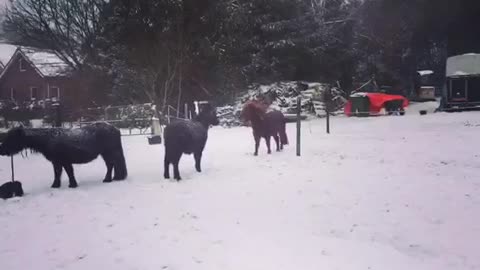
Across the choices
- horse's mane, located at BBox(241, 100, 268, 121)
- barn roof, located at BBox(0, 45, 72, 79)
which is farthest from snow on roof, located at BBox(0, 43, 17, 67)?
horse's mane, located at BBox(241, 100, 268, 121)

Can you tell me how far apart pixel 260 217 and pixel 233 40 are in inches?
882

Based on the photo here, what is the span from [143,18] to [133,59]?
245cm

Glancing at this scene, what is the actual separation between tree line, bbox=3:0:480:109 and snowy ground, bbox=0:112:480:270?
15.2m

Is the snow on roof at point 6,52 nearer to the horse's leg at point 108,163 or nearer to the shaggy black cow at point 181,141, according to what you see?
the horse's leg at point 108,163

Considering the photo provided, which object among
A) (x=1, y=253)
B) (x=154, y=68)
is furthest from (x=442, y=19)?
(x=1, y=253)

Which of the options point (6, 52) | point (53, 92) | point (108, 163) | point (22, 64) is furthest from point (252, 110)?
point (6, 52)

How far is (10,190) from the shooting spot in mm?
7219

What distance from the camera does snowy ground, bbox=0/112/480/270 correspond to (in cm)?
435

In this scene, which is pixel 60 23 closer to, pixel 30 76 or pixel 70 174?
pixel 30 76

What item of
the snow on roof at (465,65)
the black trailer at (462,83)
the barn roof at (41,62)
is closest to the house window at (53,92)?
the barn roof at (41,62)

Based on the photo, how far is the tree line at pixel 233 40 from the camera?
2375 centimetres

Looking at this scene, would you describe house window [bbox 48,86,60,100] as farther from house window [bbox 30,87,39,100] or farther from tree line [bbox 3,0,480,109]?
tree line [bbox 3,0,480,109]

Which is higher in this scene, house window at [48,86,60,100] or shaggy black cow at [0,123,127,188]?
house window at [48,86,60,100]

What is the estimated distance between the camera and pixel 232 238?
4883 mm
